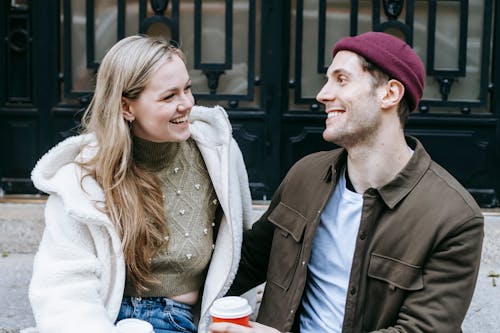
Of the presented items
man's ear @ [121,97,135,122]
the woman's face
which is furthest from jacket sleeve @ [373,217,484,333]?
man's ear @ [121,97,135,122]

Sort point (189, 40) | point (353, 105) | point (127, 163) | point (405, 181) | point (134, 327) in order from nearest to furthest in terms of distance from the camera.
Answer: point (134, 327) → point (405, 181) → point (353, 105) → point (127, 163) → point (189, 40)

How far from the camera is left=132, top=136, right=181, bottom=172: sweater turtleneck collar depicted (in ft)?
11.2

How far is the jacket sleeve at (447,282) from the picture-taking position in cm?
292

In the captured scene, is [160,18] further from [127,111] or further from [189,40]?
[127,111]

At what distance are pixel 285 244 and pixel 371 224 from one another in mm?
421

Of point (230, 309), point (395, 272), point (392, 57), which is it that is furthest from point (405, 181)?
point (230, 309)

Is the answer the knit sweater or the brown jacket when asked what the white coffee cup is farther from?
the brown jacket

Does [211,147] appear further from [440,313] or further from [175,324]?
[440,313]

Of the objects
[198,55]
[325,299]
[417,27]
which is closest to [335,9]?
[417,27]

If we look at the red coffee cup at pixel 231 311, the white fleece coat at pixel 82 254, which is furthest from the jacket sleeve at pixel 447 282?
the white fleece coat at pixel 82 254

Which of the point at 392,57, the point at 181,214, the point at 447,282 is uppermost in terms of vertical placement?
the point at 392,57

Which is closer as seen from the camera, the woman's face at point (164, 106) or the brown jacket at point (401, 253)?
the brown jacket at point (401, 253)

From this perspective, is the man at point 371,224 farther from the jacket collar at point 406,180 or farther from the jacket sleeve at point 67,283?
the jacket sleeve at point 67,283

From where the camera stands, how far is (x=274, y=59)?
18.4ft
